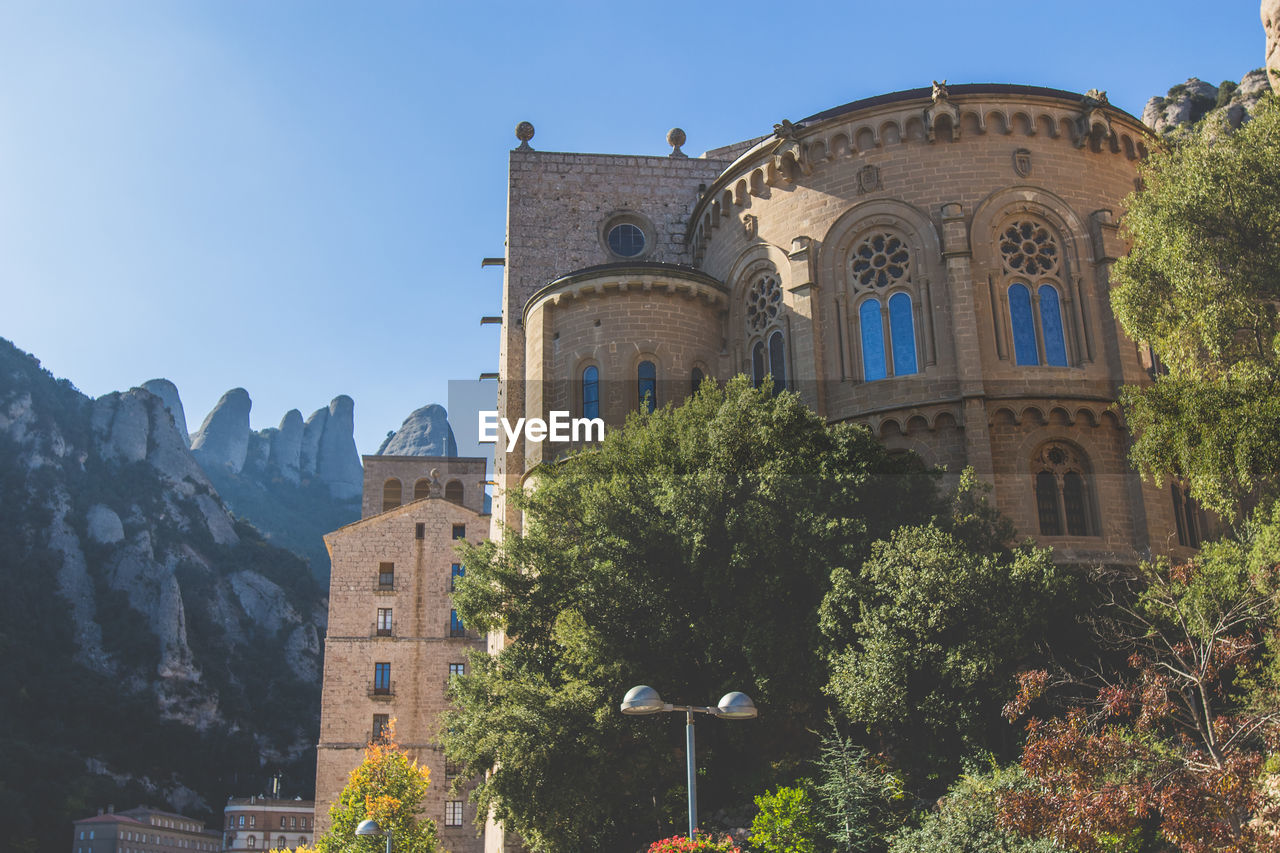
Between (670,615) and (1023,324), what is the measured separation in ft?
39.8

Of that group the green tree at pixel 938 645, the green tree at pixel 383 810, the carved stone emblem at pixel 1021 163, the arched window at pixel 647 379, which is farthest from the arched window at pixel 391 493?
the green tree at pixel 938 645

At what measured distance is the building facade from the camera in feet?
92.7

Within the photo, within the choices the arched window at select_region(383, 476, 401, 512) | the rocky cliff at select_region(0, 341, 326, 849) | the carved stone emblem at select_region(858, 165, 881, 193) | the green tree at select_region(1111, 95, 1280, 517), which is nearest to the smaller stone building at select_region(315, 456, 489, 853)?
the arched window at select_region(383, 476, 401, 512)

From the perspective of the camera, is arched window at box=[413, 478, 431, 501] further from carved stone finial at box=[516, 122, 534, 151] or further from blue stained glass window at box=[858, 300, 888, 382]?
blue stained glass window at box=[858, 300, 888, 382]

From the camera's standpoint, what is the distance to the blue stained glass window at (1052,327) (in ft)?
96.6

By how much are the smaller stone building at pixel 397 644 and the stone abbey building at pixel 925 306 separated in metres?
23.3

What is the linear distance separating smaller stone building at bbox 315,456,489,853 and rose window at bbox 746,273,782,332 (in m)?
28.4

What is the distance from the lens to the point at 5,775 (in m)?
89.6

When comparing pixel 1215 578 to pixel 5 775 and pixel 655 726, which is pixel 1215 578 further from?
pixel 5 775

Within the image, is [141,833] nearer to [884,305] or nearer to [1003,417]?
[884,305]

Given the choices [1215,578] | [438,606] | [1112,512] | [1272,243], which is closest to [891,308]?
[1112,512]

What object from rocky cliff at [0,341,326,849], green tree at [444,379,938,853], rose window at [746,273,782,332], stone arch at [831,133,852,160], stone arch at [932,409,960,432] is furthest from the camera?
rocky cliff at [0,341,326,849]

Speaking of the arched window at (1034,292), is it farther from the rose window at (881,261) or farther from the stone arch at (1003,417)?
the rose window at (881,261)

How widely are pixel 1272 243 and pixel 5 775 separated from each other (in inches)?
3682
